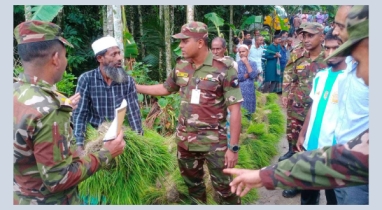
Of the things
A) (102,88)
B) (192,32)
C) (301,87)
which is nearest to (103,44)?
(102,88)

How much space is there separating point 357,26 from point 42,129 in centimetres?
156

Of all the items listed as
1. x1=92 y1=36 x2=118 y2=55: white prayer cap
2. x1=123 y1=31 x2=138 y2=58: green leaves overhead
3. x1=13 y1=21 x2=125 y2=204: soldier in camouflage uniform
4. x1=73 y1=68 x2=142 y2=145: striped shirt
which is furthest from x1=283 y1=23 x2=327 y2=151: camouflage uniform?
x1=123 y1=31 x2=138 y2=58: green leaves overhead

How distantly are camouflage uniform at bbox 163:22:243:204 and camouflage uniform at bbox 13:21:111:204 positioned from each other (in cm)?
122

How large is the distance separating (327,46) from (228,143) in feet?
4.30

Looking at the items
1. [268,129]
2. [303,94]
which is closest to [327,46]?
[303,94]

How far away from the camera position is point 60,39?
1.91 m

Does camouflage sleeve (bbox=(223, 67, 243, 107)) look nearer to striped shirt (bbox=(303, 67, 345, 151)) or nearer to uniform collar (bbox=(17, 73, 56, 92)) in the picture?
striped shirt (bbox=(303, 67, 345, 151))

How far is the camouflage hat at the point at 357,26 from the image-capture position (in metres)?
1.49

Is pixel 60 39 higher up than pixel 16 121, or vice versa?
pixel 60 39

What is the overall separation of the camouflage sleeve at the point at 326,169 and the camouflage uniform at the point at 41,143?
39.9 inches

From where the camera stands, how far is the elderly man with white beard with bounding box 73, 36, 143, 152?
125 inches

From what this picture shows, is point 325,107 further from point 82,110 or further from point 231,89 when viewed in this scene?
point 82,110

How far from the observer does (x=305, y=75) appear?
3.93m

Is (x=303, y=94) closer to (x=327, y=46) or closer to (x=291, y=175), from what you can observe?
(x=327, y=46)
